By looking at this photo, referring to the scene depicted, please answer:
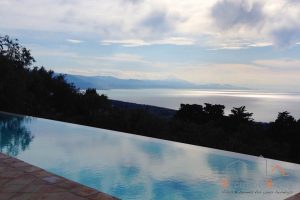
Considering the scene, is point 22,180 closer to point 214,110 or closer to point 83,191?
point 83,191

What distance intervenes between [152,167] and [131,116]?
917cm

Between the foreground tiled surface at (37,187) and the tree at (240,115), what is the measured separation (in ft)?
46.3

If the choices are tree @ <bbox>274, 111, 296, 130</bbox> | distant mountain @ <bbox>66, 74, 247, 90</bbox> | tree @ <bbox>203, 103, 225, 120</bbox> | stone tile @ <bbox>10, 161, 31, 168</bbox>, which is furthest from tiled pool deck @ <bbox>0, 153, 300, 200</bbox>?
distant mountain @ <bbox>66, 74, 247, 90</bbox>

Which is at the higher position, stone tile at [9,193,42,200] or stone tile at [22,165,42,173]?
stone tile at [22,165,42,173]

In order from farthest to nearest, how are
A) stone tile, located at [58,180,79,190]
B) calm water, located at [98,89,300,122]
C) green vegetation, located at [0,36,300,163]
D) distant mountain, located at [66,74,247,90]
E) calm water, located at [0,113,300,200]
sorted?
distant mountain, located at [66,74,247,90] → calm water, located at [98,89,300,122] → green vegetation, located at [0,36,300,163] → calm water, located at [0,113,300,200] → stone tile, located at [58,180,79,190]

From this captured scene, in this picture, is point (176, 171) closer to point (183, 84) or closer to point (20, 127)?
point (20, 127)

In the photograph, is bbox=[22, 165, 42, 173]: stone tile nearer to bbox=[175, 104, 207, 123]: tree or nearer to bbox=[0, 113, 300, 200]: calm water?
bbox=[0, 113, 300, 200]: calm water

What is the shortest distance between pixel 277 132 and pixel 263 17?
598 centimetres

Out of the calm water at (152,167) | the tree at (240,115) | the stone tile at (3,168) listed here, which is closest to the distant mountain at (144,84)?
the tree at (240,115)

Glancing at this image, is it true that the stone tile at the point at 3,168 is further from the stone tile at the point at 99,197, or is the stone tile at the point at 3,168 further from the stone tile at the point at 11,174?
the stone tile at the point at 99,197

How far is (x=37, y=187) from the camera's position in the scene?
3387 millimetres

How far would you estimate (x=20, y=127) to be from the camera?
8945mm

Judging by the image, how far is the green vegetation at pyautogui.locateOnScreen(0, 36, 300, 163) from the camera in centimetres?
1309

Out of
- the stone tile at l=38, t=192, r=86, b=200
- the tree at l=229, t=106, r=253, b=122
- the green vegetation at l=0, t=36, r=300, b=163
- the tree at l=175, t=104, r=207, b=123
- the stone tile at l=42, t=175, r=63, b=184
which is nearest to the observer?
the stone tile at l=38, t=192, r=86, b=200
